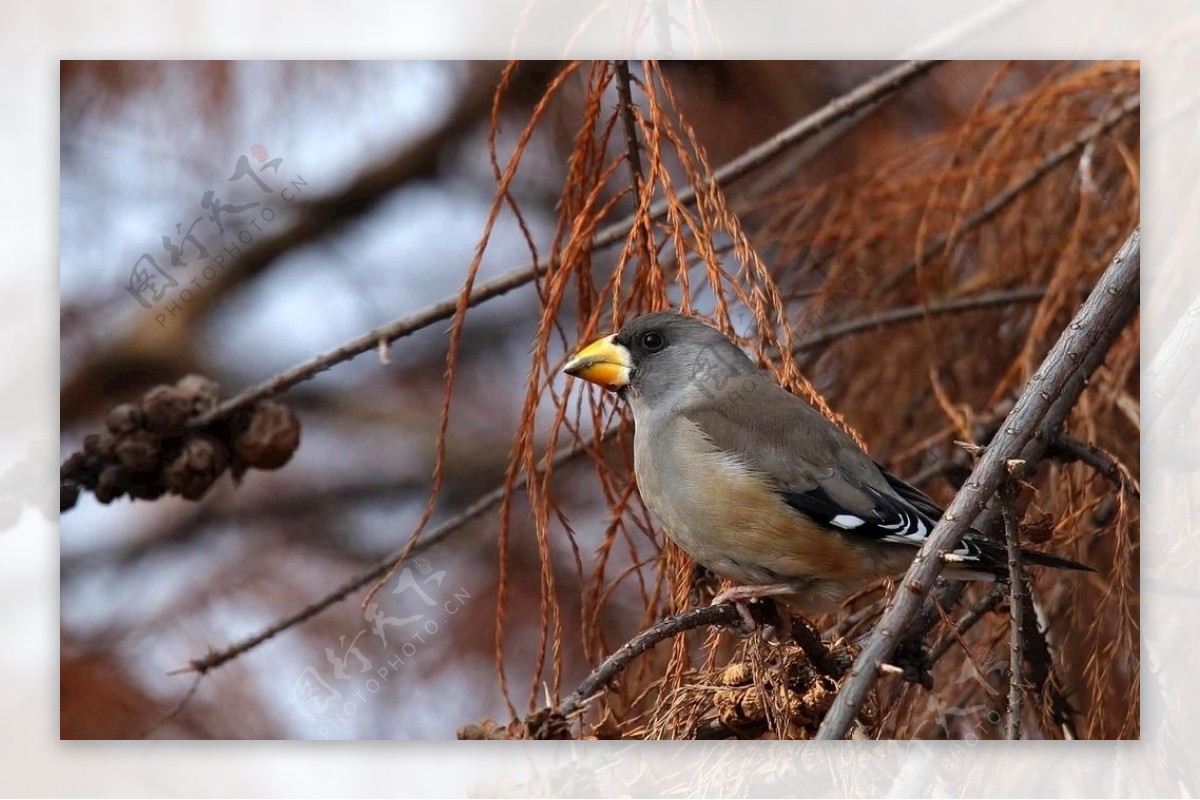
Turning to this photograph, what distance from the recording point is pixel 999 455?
1.93 meters

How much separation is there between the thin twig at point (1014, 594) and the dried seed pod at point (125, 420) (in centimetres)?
148

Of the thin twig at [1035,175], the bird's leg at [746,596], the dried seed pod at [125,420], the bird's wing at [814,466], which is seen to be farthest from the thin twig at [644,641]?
the dried seed pod at [125,420]

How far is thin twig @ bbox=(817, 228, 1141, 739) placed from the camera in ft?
5.98


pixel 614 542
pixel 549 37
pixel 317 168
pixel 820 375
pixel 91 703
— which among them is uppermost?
pixel 549 37

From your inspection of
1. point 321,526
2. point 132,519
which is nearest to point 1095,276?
point 321,526

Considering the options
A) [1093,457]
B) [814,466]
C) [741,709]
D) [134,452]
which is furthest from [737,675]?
[134,452]

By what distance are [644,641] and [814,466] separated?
450 mm

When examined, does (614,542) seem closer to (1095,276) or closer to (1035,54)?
(1095,276)

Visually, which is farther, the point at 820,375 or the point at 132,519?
the point at 820,375

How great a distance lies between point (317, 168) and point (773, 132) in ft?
2.73

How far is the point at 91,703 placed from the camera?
2400mm

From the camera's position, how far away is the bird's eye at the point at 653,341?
2.26 metres

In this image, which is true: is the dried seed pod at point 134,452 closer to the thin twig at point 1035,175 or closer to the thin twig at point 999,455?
the thin twig at point 999,455

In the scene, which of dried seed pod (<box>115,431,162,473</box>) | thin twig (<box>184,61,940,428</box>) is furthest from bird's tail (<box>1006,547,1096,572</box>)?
dried seed pod (<box>115,431,162,473</box>)
